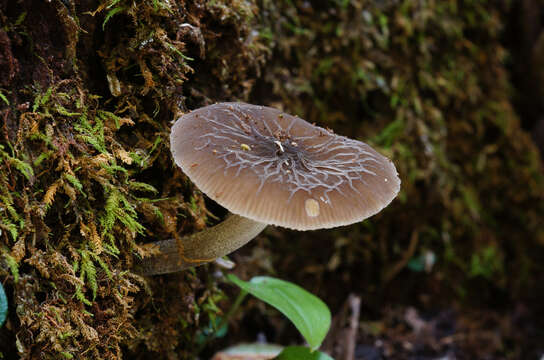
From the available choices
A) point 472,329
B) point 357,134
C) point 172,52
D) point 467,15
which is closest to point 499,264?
point 472,329

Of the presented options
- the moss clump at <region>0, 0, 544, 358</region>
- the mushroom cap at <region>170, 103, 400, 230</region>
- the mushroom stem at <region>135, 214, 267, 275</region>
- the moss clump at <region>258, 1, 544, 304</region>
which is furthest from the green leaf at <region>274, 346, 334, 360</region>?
the moss clump at <region>258, 1, 544, 304</region>

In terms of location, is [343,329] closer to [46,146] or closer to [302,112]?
[302,112]

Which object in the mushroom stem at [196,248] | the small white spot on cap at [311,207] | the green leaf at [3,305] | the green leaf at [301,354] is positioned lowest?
the green leaf at [301,354]

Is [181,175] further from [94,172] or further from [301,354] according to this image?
[301,354]

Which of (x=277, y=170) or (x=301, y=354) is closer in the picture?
(x=277, y=170)

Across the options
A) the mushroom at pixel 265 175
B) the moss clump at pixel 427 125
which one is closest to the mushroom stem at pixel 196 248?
the mushroom at pixel 265 175

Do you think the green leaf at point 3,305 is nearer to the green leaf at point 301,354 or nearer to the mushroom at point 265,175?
the mushroom at point 265,175

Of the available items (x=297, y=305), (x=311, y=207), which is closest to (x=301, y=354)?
(x=297, y=305)
